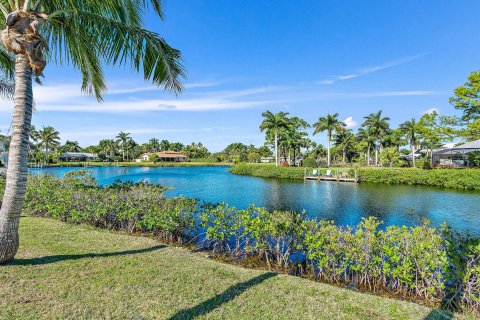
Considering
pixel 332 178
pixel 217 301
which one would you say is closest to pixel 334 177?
pixel 332 178

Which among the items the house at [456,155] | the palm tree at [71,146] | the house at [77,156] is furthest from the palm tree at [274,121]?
the palm tree at [71,146]

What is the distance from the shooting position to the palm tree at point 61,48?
4.48m

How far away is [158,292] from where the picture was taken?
13.1 feet

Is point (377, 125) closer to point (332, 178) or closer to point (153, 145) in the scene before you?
point (332, 178)

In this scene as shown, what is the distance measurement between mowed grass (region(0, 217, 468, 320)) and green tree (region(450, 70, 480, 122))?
2072 centimetres

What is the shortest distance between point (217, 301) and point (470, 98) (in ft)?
75.8

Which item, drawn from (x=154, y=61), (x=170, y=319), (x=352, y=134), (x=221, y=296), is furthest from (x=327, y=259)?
(x=352, y=134)

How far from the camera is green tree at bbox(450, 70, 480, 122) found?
18438mm

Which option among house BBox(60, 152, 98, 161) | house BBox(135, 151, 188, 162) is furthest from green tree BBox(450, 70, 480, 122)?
house BBox(60, 152, 98, 161)

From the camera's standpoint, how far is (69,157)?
7675 centimetres

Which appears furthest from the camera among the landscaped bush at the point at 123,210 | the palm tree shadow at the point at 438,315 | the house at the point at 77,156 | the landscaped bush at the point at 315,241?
the house at the point at 77,156

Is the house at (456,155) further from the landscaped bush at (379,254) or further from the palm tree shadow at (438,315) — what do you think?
the palm tree shadow at (438,315)

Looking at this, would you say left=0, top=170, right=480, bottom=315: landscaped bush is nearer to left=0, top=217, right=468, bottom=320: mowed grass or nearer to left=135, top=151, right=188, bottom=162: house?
left=0, top=217, right=468, bottom=320: mowed grass

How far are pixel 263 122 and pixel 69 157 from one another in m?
A: 62.1
